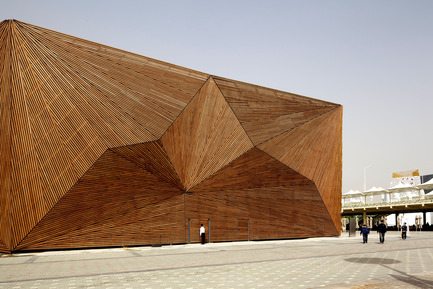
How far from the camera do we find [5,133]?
14648mm

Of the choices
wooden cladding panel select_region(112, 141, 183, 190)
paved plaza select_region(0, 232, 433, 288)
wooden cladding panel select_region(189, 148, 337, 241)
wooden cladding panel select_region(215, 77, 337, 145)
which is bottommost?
paved plaza select_region(0, 232, 433, 288)

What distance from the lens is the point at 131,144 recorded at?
53.9ft

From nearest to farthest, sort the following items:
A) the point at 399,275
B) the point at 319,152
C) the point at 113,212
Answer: the point at 399,275
the point at 113,212
the point at 319,152

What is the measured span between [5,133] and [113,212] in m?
5.29

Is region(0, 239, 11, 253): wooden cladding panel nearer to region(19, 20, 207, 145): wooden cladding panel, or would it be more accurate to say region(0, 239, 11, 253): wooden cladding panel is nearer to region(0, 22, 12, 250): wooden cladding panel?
region(0, 22, 12, 250): wooden cladding panel

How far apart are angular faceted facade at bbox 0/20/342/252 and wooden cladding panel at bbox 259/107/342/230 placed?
115mm

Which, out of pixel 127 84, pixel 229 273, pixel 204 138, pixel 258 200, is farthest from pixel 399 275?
pixel 127 84

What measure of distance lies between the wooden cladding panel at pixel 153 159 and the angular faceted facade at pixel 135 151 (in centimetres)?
5

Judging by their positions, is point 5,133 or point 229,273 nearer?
point 229,273

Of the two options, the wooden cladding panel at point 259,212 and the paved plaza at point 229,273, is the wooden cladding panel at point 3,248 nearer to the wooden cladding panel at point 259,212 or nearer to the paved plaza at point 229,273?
the paved plaza at point 229,273

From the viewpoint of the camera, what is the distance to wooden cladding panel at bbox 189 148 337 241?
61.3 ft

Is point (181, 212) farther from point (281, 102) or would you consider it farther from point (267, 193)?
point (281, 102)

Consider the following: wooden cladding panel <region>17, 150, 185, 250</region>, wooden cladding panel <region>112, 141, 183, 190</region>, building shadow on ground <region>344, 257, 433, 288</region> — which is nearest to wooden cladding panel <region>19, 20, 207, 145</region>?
wooden cladding panel <region>112, 141, 183, 190</region>

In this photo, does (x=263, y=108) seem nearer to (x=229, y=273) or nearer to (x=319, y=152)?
(x=319, y=152)
